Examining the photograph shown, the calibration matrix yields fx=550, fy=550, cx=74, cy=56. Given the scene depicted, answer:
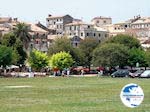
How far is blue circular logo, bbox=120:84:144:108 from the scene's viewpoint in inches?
561

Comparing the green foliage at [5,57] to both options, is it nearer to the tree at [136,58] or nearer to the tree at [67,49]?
the tree at [136,58]

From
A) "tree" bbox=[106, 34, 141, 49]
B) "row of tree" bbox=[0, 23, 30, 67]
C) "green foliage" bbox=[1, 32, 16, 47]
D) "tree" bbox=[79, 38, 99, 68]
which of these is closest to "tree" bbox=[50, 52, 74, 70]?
"row of tree" bbox=[0, 23, 30, 67]

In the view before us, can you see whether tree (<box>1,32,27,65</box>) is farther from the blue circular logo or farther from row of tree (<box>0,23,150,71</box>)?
the blue circular logo

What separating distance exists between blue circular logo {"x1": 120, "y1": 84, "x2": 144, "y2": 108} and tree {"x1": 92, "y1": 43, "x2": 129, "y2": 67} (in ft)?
325

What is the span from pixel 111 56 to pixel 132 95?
100644mm

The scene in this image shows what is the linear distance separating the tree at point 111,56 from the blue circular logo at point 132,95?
9901 centimetres

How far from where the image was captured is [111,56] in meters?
115

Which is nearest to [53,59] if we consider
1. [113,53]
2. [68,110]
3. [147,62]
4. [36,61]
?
[36,61]

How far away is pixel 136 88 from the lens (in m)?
14.3

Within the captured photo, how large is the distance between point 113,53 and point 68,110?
314 ft

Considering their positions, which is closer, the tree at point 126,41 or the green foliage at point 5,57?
the green foliage at point 5,57

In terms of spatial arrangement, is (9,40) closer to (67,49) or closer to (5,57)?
(67,49)

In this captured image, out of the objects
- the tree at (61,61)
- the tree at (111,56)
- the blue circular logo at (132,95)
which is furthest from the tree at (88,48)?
the blue circular logo at (132,95)

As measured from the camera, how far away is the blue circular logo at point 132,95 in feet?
46.8
